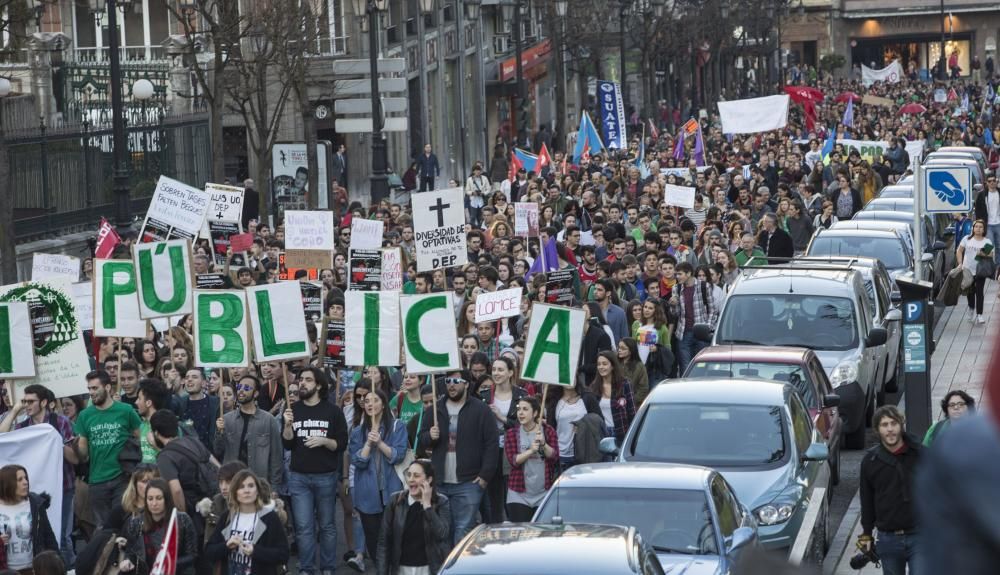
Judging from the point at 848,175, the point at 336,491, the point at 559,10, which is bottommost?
the point at 336,491

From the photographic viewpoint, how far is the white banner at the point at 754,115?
41281mm

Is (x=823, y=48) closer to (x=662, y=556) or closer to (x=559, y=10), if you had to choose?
(x=559, y=10)

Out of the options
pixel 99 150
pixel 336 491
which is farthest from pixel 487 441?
pixel 99 150

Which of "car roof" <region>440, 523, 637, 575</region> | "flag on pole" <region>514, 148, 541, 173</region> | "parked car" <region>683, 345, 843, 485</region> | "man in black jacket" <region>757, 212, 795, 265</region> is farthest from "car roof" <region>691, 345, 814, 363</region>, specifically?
"flag on pole" <region>514, 148, 541, 173</region>

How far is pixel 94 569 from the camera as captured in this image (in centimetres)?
866

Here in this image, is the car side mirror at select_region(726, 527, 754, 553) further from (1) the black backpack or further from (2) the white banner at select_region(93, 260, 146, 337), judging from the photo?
(2) the white banner at select_region(93, 260, 146, 337)

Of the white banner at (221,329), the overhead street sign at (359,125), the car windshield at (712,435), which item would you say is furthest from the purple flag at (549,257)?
the overhead street sign at (359,125)

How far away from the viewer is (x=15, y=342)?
494 inches

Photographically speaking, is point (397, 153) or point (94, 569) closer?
point (94, 569)

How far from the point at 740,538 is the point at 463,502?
3103 millimetres

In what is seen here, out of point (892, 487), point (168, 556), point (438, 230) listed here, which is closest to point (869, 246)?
point (438, 230)

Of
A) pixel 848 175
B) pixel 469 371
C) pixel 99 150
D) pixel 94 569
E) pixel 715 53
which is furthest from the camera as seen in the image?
pixel 715 53

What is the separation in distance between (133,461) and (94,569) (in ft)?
7.65

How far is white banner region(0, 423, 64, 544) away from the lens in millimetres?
10547
